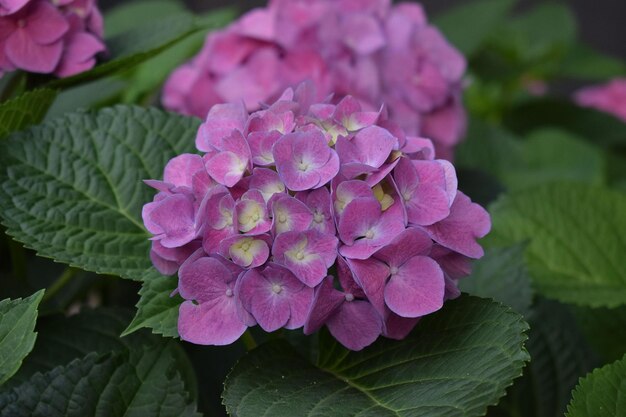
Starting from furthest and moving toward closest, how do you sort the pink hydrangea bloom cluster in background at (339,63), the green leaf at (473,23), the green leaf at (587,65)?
1. the green leaf at (587,65)
2. the green leaf at (473,23)
3. the pink hydrangea bloom cluster in background at (339,63)

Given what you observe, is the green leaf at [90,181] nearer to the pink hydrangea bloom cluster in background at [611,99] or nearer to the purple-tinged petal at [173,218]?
the purple-tinged petal at [173,218]

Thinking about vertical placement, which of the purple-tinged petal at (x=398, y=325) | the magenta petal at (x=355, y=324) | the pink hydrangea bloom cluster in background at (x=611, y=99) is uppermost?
the magenta petal at (x=355, y=324)

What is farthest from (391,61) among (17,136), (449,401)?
(449,401)

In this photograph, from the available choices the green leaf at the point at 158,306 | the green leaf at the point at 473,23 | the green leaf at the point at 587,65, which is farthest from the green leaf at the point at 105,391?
the green leaf at the point at 587,65

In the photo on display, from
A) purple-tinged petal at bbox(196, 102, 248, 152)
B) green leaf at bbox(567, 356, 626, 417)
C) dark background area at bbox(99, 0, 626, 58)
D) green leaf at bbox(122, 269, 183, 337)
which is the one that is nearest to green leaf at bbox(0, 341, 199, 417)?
green leaf at bbox(122, 269, 183, 337)

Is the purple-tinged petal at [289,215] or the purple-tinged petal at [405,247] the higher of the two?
the purple-tinged petal at [289,215]

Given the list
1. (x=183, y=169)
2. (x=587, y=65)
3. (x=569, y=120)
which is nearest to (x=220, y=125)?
(x=183, y=169)
